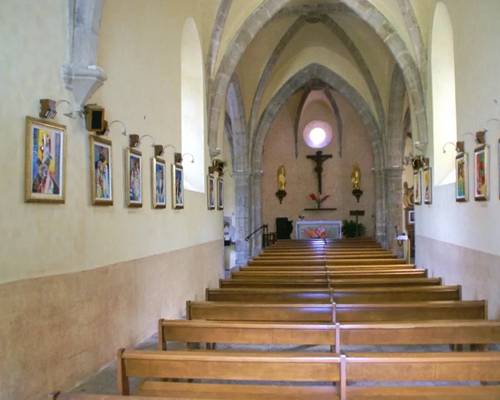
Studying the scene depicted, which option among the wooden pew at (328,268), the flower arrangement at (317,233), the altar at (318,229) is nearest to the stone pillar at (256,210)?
the altar at (318,229)

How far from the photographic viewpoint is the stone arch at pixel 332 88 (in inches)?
749

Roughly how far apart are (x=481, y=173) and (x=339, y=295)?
106 inches

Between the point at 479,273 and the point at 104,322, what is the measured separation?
536 cm

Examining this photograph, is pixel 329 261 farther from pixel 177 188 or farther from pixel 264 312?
pixel 264 312

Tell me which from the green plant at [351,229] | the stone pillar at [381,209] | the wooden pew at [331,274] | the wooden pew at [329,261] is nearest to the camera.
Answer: the wooden pew at [331,274]

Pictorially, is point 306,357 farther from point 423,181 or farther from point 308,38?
point 308,38

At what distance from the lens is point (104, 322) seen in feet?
17.6

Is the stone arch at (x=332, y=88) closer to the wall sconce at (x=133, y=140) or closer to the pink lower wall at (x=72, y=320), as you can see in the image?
the pink lower wall at (x=72, y=320)

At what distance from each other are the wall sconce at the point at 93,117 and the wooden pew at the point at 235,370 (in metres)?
2.42

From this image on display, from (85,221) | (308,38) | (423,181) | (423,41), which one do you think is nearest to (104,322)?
(85,221)

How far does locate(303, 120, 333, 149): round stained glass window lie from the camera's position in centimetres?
2592

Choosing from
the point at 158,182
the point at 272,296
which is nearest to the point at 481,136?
the point at 272,296

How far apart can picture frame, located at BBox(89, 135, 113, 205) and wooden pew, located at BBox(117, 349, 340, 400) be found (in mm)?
2184

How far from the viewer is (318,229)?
23328mm
